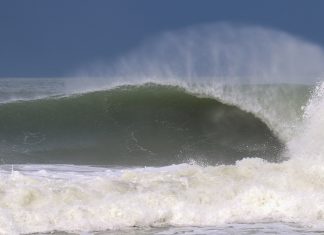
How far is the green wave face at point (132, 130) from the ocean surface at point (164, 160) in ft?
0.08

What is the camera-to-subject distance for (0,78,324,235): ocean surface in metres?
6.73

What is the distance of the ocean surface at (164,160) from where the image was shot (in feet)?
22.1

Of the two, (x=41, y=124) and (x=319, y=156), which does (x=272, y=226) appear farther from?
(x=41, y=124)

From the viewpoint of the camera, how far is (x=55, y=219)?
6.51 meters

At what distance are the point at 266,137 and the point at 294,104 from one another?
174 centimetres

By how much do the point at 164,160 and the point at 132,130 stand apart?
2.34 m

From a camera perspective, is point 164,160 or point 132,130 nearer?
point 164,160

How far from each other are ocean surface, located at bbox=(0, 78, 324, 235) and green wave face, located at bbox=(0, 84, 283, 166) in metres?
0.03

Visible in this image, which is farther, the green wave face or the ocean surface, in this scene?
the green wave face

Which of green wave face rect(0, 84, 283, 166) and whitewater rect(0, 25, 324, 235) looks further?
green wave face rect(0, 84, 283, 166)

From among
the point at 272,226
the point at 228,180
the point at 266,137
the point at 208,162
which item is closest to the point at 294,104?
the point at 266,137

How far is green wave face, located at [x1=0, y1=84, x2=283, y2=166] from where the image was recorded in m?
12.1

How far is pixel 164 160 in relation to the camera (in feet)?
38.8

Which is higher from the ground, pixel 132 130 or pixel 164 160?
pixel 132 130
